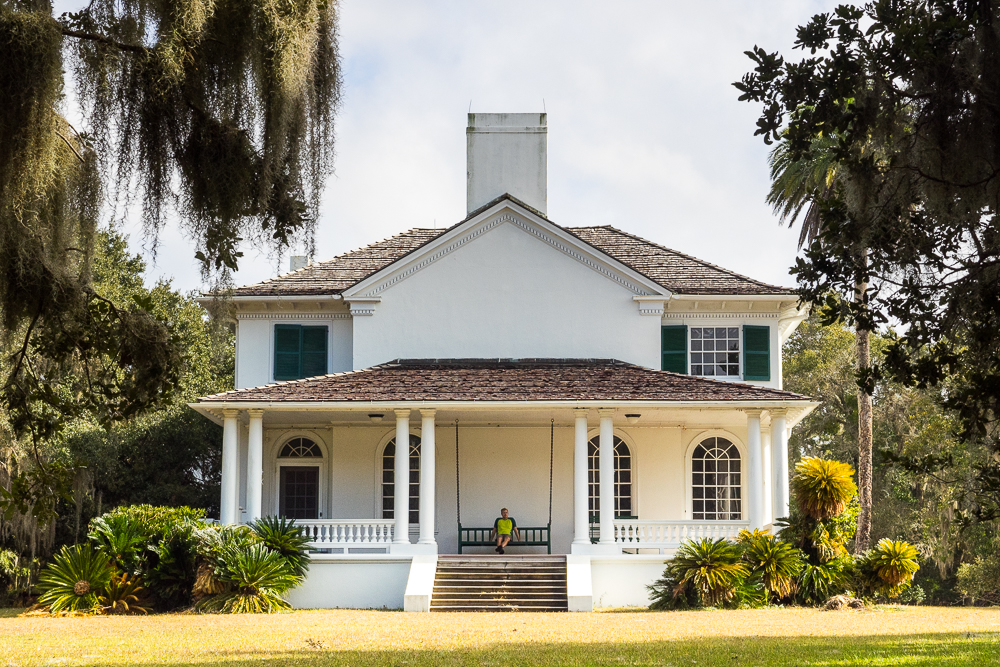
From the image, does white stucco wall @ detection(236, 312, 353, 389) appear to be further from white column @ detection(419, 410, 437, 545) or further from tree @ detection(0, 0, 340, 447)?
tree @ detection(0, 0, 340, 447)

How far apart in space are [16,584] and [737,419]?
653 inches

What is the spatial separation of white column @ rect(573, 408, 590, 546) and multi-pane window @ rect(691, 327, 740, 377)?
14.4ft

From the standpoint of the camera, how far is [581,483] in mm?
21156

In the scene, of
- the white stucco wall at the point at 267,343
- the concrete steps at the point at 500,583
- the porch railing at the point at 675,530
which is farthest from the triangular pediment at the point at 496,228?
the concrete steps at the point at 500,583

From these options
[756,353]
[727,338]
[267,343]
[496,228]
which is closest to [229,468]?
[267,343]

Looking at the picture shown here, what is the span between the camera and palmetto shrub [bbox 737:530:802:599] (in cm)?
1898

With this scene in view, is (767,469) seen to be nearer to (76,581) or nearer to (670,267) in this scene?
(670,267)

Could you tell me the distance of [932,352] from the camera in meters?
8.37

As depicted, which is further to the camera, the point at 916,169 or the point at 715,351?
the point at 715,351

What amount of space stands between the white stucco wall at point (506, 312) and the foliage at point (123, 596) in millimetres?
6946

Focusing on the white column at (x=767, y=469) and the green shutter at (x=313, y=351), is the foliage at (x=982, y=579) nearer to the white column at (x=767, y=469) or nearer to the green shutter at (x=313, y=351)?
the white column at (x=767, y=469)

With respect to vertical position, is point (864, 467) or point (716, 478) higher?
point (864, 467)

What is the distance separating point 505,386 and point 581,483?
2333mm

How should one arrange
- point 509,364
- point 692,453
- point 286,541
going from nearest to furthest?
1. point 286,541
2. point 509,364
3. point 692,453
